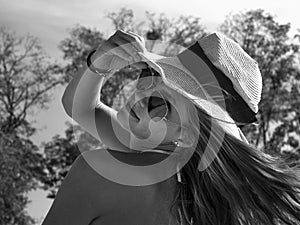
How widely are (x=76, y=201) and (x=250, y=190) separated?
0.38 m

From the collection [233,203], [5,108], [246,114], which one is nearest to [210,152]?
[233,203]

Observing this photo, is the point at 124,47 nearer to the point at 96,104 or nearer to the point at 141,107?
the point at 141,107

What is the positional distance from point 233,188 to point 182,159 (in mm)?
126

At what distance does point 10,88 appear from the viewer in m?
19.7

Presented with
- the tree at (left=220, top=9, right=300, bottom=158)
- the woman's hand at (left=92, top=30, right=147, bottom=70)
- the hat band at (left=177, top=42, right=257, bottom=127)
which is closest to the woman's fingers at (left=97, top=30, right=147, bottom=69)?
the woman's hand at (left=92, top=30, right=147, bottom=70)

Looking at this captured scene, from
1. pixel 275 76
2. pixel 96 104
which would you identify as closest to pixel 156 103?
pixel 96 104

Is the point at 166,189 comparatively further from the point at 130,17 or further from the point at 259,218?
the point at 130,17

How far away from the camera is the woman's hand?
131cm

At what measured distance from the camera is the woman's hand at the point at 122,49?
1.31m

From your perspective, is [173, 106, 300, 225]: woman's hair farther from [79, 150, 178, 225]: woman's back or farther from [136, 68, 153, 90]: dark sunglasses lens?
[136, 68, 153, 90]: dark sunglasses lens

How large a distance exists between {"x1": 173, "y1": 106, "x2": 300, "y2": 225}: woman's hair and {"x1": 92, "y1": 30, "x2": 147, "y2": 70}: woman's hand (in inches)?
7.5

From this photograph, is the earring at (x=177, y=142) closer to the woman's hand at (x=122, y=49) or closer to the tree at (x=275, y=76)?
the woman's hand at (x=122, y=49)

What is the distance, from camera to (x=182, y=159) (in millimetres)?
1271

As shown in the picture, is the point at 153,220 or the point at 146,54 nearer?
the point at 153,220
